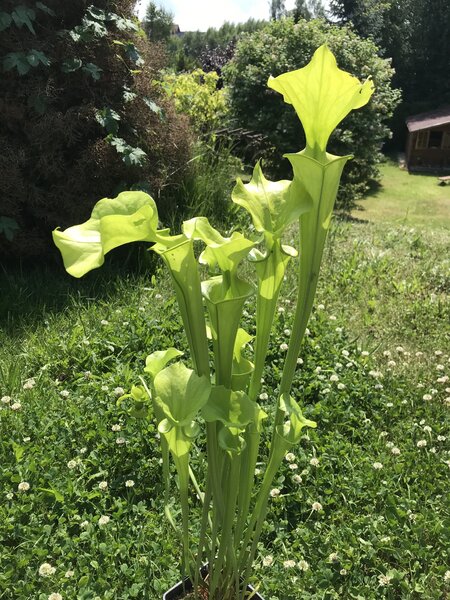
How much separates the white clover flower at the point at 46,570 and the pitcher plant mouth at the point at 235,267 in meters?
0.70

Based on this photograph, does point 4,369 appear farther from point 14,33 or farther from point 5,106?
point 14,33

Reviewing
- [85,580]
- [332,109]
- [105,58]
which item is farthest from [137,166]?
[332,109]

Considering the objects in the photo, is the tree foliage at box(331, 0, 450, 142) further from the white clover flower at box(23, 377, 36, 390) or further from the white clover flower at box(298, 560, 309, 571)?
the white clover flower at box(298, 560, 309, 571)

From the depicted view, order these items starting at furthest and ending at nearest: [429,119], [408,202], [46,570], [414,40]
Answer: [414,40], [429,119], [408,202], [46,570]

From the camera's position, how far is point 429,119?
766 inches

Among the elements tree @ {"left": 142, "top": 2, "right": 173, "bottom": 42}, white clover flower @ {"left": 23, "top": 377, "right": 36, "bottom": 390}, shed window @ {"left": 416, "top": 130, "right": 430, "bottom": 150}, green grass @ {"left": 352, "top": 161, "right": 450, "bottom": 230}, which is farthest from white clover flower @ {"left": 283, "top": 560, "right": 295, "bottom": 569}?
tree @ {"left": 142, "top": 2, "right": 173, "bottom": 42}

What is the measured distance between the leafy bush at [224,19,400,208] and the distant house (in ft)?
28.2

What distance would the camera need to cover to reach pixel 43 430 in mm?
2352

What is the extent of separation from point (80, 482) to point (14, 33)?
323cm

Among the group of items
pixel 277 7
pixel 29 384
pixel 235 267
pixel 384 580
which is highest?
pixel 277 7

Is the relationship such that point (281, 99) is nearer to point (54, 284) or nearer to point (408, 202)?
point (408, 202)

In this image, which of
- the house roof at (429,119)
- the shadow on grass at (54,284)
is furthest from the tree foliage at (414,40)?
the shadow on grass at (54,284)

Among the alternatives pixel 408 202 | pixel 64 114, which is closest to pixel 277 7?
pixel 408 202

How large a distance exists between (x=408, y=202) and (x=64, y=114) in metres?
11.7
